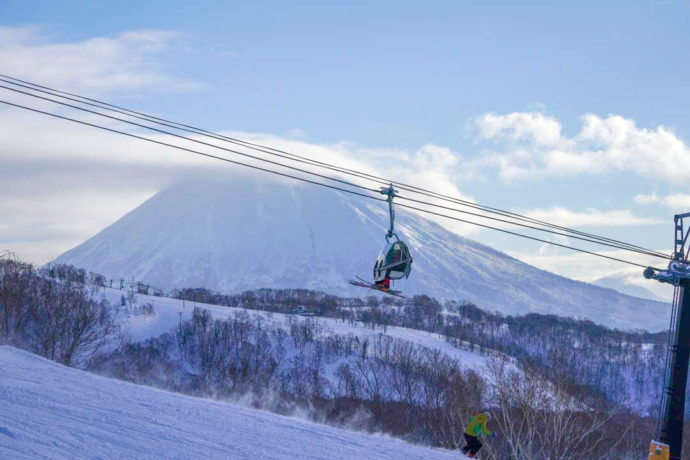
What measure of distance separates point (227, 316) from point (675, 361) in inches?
5275

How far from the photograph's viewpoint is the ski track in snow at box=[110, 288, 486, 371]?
5089 inches

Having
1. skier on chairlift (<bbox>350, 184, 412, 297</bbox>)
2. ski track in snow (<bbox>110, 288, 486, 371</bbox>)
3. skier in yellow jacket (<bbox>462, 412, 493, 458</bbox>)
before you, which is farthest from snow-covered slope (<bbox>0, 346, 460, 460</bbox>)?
ski track in snow (<bbox>110, 288, 486, 371</bbox>)

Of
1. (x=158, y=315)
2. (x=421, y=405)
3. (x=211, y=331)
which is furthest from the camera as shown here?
(x=158, y=315)

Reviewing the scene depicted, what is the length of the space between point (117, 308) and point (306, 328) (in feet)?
110

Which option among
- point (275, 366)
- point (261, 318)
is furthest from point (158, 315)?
point (275, 366)

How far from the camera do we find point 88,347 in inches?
2429

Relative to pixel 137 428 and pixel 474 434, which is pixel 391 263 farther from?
pixel 137 428

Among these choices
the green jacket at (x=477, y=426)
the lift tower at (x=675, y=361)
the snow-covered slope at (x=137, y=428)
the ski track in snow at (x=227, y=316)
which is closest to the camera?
the snow-covered slope at (x=137, y=428)

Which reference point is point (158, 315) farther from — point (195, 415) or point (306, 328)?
point (195, 415)

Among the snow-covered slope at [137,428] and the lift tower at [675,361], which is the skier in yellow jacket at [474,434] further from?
the lift tower at [675,361]

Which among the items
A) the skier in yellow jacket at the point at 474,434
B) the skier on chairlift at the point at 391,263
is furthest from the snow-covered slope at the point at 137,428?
the skier on chairlift at the point at 391,263

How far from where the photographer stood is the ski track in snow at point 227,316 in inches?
5089

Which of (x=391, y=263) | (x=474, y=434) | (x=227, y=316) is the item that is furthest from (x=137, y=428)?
(x=227, y=316)

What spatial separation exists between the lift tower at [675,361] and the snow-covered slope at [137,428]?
16.3ft
